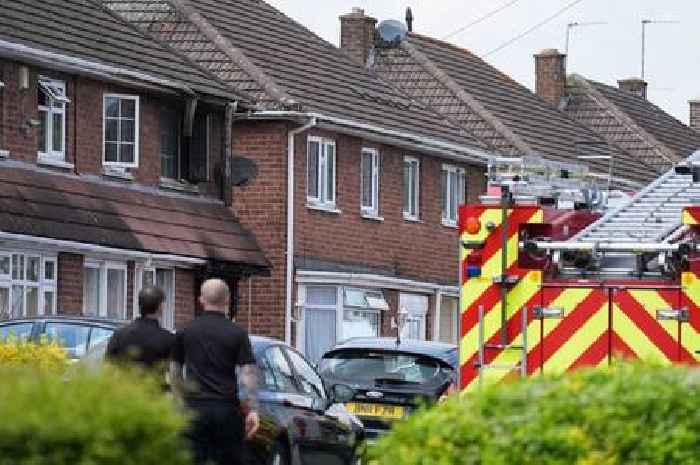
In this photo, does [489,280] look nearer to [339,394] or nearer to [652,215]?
[652,215]

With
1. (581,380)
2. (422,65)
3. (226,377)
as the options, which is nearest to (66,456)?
(581,380)

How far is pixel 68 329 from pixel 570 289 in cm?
643

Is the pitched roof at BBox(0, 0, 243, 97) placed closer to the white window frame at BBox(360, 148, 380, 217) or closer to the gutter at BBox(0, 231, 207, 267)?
the gutter at BBox(0, 231, 207, 267)

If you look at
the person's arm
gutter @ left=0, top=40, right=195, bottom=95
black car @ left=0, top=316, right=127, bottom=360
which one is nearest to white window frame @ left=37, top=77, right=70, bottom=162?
gutter @ left=0, top=40, right=195, bottom=95

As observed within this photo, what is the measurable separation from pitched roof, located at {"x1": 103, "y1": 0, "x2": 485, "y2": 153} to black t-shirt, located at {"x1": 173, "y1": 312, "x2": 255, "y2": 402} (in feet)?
87.4

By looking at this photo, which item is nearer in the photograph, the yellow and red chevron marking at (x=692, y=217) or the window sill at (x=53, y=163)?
the yellow and red chevron marking at (x=692, y=217)

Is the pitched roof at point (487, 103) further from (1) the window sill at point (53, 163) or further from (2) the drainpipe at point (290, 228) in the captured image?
(1) the window sill at point (53, 163)

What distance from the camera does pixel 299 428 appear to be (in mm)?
20719

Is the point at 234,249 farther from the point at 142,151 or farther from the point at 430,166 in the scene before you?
the point at 430,166

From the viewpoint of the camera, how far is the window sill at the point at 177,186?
3928 centimetres

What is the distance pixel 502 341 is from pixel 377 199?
27733 millimetres

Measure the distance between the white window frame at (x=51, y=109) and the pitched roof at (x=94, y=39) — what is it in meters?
0.49

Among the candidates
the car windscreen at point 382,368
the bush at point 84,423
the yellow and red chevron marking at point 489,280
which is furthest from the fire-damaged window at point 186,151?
the bush at point 84,423

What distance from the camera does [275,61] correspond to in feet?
152
